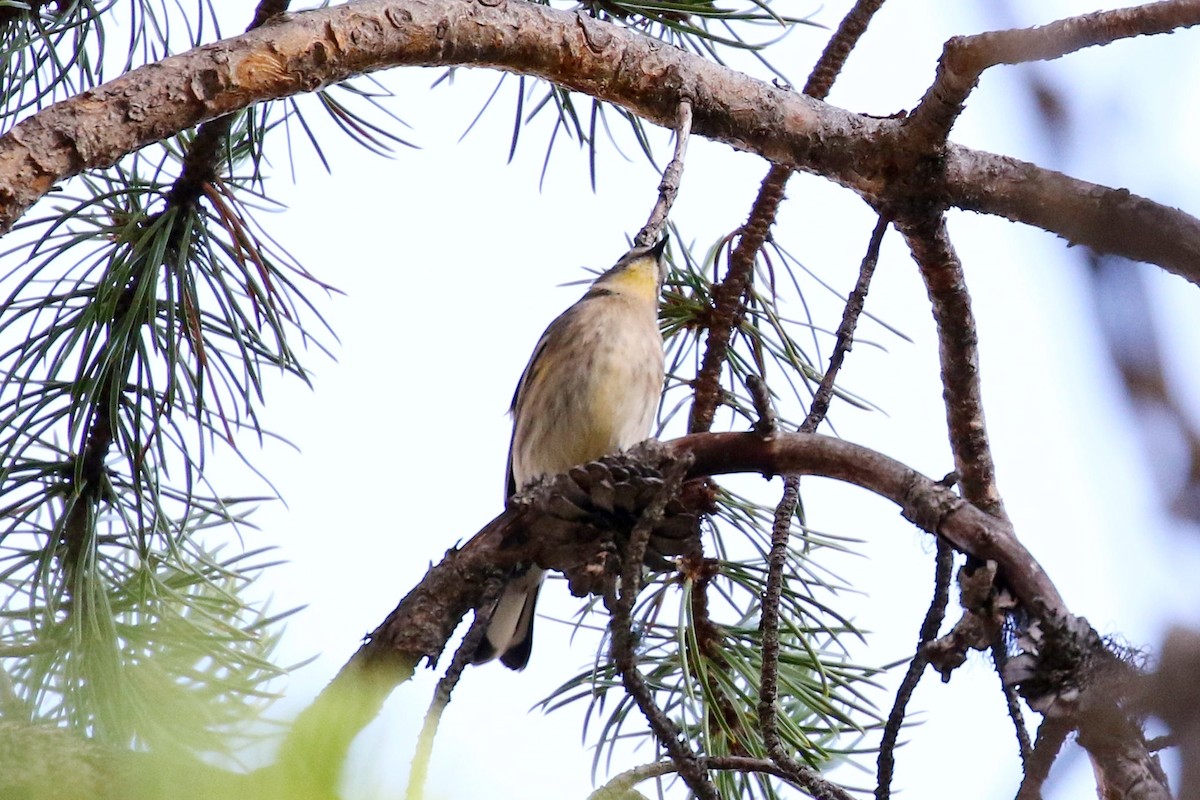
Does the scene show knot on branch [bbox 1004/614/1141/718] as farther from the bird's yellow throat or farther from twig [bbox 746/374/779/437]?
the bird's yellow throat

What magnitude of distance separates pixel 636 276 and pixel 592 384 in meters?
0.35

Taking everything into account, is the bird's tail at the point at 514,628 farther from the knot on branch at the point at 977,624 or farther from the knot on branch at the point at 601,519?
the knot on branch at the point at 977,624

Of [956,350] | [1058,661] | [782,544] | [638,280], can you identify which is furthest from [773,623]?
[638,280]

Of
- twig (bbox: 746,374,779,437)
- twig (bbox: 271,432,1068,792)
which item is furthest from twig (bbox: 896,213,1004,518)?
twig (bbox: 746,374,779,437)

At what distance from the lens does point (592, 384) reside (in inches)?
127

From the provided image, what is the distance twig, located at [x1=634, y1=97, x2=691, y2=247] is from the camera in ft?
5.41

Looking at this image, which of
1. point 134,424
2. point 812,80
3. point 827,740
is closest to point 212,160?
point 134,424

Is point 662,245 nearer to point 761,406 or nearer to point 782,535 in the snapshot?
point 782,535

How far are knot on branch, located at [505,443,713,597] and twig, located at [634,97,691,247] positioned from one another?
11.0 inches

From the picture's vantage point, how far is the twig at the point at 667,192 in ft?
5.41

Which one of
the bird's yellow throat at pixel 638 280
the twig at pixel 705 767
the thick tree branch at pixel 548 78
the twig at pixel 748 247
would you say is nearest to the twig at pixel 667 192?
the thick tree branch at pixel 548 78

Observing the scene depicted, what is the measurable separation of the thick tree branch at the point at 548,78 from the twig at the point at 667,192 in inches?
6.3

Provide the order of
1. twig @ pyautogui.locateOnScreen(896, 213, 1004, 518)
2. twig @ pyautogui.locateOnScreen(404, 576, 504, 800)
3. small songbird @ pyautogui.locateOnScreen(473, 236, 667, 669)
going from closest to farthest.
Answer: twig @ pyautogui.locateOnScreen(404, 576, 504, 800) < twig @ pyautogui.locateOnScreen(896, 213, 1004, 518) < small songbird @ pyautogui.locateOnScreen(473, 236, 667, 669)

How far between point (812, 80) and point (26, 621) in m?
1.78
